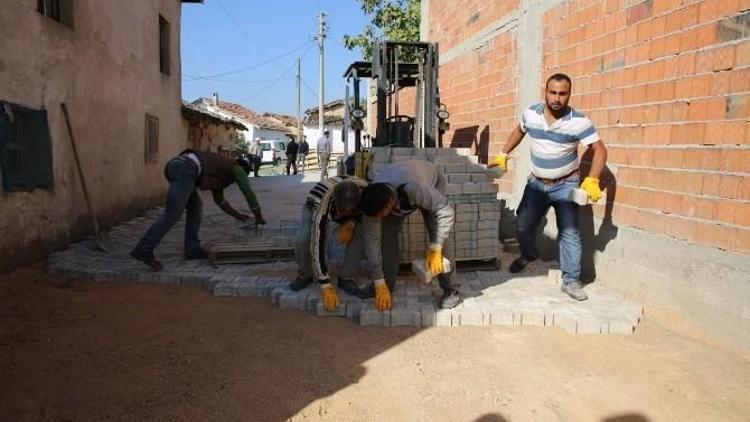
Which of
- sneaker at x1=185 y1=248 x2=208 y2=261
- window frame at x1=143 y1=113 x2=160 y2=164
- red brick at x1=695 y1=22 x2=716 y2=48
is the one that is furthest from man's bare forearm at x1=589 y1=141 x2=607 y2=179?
window frame at x1=143 y1=113 x2=160 y2=164

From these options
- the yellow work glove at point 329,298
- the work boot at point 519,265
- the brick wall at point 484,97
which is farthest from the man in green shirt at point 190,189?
the brick wall at point 484,97

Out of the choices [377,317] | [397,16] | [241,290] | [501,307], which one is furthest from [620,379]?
[397,16]

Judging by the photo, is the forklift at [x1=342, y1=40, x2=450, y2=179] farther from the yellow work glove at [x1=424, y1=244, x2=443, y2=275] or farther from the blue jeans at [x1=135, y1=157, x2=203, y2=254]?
the yellow work glove at [x1=424, y1=244, x2=443, y2=275]

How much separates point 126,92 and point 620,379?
302 inches

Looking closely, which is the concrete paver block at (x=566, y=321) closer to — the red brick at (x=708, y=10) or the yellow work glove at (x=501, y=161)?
the yellow work glove at (x=501, y=161)

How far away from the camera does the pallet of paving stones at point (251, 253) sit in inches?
212

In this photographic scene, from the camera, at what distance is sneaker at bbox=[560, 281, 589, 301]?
4.14 m

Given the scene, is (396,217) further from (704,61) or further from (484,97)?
(484,97)

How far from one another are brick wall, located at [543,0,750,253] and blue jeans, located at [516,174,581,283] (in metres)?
0.52

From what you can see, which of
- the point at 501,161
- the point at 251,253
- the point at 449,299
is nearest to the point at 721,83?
the point at 501,161

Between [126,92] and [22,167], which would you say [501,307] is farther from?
[126,92]

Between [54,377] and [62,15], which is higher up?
[62,15]

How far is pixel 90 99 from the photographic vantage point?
656cm

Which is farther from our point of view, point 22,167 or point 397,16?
point 397,16
